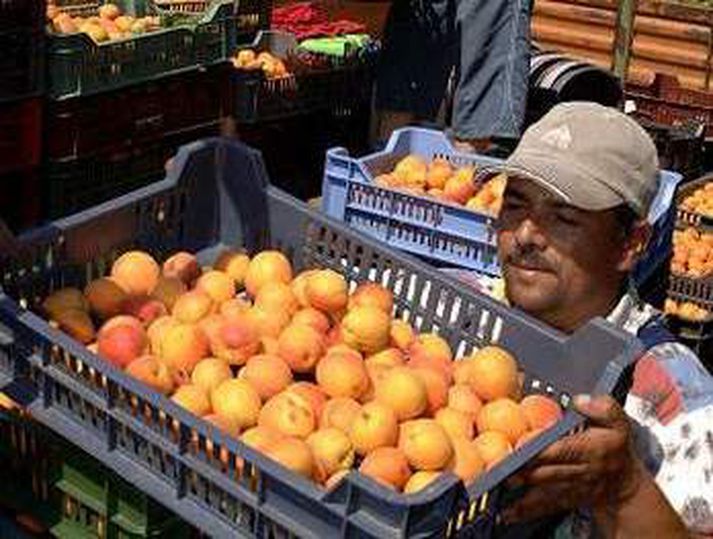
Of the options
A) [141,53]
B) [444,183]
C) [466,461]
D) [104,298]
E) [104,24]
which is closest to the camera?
[466,461]

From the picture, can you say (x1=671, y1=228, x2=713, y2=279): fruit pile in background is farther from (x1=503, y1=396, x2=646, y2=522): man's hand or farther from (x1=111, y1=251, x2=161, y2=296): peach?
(x1=503, y1=396, x2=646, y2=522): man's hand

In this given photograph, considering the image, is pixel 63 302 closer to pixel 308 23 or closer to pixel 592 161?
pixel 592 161

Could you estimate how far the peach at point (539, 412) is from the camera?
208cm

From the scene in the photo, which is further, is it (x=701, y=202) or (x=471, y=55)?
(x=701, y=202)

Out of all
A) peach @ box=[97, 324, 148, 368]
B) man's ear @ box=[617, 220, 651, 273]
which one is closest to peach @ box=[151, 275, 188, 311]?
peach @ box=[97, 324, 148, 368]

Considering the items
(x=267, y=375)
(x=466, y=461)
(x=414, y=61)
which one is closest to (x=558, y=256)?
(x=466, y=461)

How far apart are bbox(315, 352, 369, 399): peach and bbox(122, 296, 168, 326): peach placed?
0.40 metres

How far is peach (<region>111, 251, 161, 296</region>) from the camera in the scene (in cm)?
242

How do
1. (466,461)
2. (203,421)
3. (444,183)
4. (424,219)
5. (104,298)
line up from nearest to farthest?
(203,421)
(466,461)
(104,298)
(424,219)
(444,183)

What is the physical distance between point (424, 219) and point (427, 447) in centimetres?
188

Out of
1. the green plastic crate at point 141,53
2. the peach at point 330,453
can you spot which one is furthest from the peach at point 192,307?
the green plastic crate at point 141,53

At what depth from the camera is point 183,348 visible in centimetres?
222

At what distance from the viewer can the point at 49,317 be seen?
225 centimetres

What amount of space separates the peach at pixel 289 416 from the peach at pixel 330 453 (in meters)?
0.05
